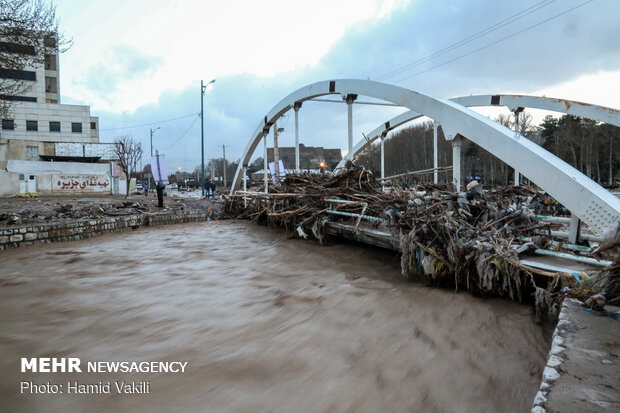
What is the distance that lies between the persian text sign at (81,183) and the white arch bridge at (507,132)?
79.4 ft

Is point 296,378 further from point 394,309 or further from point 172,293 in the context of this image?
point 172,293

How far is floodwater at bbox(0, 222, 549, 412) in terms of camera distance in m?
2.59

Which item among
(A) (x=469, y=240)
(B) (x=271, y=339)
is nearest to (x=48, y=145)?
(B) (x=271, y=339)

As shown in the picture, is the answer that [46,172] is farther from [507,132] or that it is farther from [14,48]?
[507,132]

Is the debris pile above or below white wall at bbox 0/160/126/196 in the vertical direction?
below

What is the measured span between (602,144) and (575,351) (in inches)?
1604

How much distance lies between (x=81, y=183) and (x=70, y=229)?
24.8m

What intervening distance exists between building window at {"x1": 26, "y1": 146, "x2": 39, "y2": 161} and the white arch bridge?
119ft

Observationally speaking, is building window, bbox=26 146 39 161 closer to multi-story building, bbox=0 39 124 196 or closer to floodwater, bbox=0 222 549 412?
multi-story building, bbox=0 39 124 196

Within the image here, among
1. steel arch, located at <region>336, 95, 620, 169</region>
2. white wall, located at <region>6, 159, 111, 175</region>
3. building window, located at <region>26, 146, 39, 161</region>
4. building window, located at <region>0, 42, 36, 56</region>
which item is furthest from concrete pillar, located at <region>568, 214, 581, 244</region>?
building window, located at <region>26, 146, 39, 161</region>

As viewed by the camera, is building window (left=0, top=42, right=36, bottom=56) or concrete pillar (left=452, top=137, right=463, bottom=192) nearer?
concrete pillar (left=452, top=137, right=463, bottom=192)

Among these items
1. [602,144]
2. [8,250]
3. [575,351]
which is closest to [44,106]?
[8,250]

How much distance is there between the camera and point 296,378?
285 centimetres
